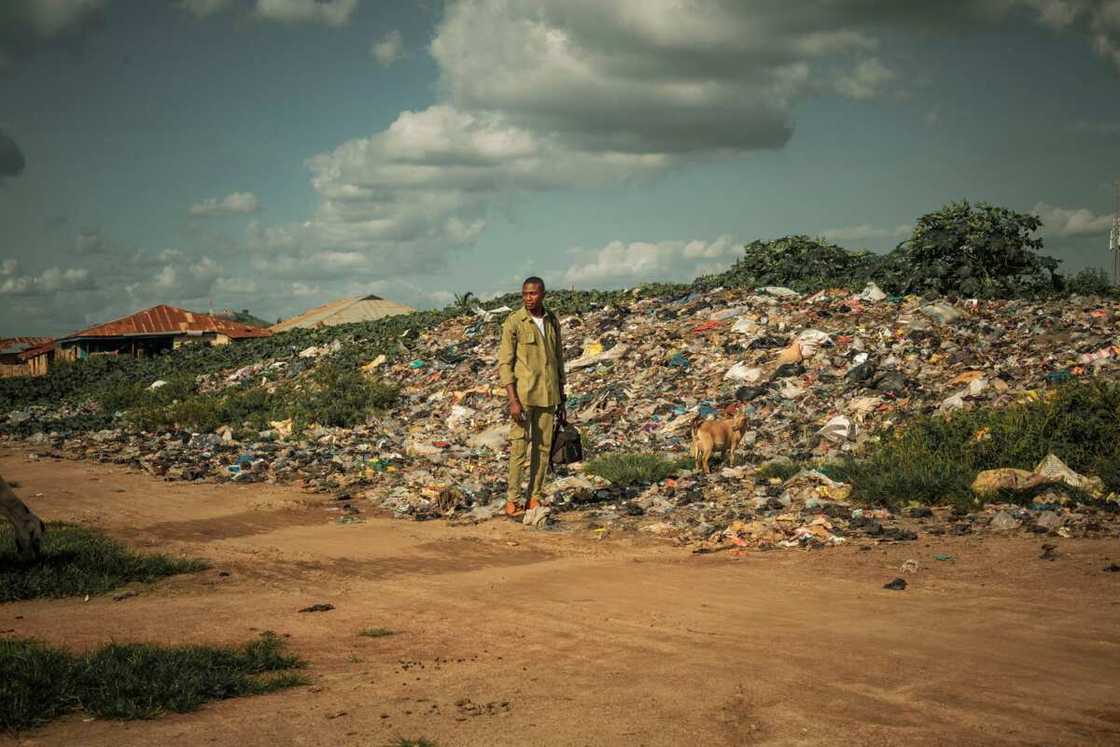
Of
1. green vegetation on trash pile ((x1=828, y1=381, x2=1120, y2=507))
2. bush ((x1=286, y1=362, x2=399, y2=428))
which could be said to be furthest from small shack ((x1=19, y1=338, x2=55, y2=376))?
green vegetation on trash pile ((x1=828, y1=381, x2=1120, y2=507))

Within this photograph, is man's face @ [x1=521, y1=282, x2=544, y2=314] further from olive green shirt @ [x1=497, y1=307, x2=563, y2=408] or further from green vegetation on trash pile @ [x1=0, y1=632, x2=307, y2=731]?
green vegetation on trash pile @ [x1=0, y1=632, x2=307, y2=731]

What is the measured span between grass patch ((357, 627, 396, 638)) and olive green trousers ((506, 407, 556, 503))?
307 cm

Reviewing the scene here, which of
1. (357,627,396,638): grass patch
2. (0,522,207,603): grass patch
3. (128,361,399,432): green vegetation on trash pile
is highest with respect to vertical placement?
(128,361,399,432): green vegetation on trash pile

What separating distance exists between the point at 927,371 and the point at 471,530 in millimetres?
6701

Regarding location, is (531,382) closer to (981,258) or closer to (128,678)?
(128,678)

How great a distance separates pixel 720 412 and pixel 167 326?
27.0 metres

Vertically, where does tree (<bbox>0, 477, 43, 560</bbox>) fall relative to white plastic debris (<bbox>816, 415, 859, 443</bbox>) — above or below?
above

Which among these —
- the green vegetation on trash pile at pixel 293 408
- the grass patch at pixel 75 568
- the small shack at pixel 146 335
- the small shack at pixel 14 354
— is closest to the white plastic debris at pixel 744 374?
the green vegetation on trash pile at pixel 293 408

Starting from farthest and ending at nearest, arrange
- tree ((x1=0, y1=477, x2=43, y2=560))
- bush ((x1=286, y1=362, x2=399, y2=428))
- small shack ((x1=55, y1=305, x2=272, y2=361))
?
small shack ((x1=55, y1=305, x2=272, y2=361)) < bush ((x1=286, y1=362, x2=399, y2=428)) < tree ((x1=0, y1=477, x2=43, y2=560))

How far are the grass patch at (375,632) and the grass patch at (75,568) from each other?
1763mm

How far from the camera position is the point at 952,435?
7543 millimetres

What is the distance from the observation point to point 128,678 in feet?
9.75

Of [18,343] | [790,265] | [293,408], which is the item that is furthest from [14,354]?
[790,265]

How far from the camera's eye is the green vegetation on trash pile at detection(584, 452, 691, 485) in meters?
8.04
